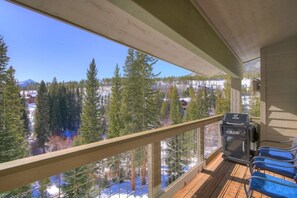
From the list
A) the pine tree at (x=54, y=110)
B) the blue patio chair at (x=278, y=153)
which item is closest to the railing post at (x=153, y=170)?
the blue patio chair at (x=278, y=153)

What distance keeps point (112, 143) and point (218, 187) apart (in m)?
2.03

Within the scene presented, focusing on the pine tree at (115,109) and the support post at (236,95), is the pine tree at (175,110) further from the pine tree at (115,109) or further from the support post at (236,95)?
the support post at (236,95)

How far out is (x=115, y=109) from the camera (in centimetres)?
2038

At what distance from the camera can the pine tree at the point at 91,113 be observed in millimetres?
19970

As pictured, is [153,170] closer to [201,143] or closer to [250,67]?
[201,143]

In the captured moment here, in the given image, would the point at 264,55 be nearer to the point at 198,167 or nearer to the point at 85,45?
the point at 198,167

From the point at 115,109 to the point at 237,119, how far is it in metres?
17.2

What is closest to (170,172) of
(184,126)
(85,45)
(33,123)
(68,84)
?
(184,126)

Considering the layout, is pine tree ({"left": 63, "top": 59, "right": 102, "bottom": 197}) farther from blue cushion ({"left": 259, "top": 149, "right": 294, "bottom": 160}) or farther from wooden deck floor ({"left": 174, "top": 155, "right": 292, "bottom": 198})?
blue cushion ({"left": 259, "top": 149, "right": 294, "bottom": 160})

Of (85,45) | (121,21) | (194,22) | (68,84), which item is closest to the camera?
(121,21)

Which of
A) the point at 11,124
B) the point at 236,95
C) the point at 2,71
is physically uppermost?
the point at 2,71

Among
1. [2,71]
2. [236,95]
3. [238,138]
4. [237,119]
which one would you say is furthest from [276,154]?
[2,71]

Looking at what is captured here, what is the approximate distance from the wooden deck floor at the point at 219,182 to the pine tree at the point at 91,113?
17.5 m

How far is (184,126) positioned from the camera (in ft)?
9.66
